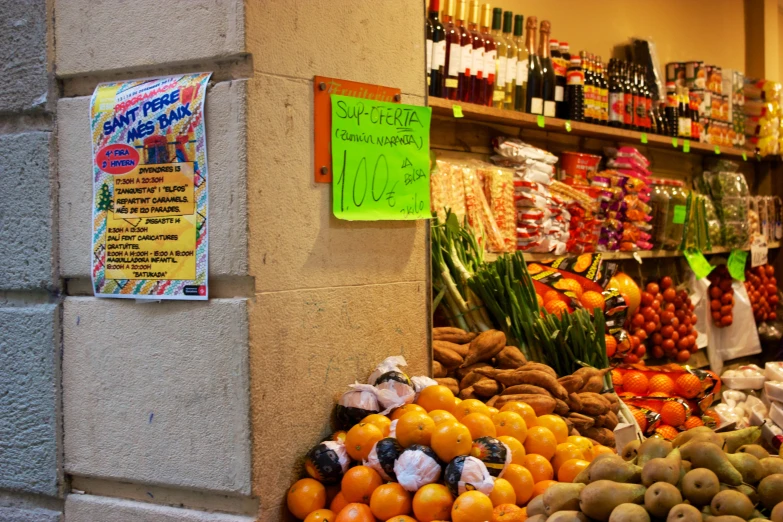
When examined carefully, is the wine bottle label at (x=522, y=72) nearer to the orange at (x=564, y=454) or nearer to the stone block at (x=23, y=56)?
the orange at (x=564, y=454)

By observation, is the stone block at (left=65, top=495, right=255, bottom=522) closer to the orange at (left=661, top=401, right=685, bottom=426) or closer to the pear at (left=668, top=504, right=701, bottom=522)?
the pear at (left=668, top=504, right=701, bottom=522)

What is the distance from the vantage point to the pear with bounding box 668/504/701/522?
1.33m

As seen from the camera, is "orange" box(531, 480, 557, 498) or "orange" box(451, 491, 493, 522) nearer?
"orange" box(451, 491, 493, 522)

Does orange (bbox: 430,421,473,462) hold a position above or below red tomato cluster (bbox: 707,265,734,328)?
below

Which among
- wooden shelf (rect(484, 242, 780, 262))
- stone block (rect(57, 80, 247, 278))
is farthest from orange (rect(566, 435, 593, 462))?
wooden shelf (rect(484, 242, 780, 262))

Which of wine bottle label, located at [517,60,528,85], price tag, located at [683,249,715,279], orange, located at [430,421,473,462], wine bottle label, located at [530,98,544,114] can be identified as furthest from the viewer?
price tag, located at [683,249,715,279]

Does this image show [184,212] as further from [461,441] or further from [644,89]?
[644,89]

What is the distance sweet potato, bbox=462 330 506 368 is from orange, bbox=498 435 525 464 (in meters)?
0.62

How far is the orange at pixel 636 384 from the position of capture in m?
3.66

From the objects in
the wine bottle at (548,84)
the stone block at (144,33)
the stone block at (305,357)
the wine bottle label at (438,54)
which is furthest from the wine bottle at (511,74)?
the stone block at (144,33)

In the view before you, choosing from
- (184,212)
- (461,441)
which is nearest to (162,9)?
(184,212)

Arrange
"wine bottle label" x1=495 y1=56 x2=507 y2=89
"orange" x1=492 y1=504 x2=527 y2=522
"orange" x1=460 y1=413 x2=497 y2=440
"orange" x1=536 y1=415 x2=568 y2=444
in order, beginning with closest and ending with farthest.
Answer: "orange" x1=492 y1=504 x2=527 y2=522 → "orange" x1=460 y1=413 x2=497 y2=440 → "orange" x1=536 y1=415 x2=568 y2=444 → "wine bottle label" x1=495 y1=56 x2=507 y2=89

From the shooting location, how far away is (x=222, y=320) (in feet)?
5.97

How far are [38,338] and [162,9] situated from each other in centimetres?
87
